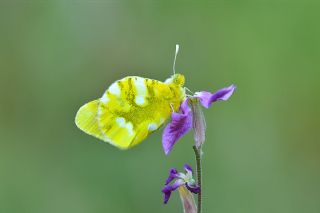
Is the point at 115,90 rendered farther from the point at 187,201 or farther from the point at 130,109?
the point at 187,201

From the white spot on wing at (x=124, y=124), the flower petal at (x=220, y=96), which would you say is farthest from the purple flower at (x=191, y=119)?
the white spot on wing at (x=124, y=124)

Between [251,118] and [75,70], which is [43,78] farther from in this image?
[251,118]

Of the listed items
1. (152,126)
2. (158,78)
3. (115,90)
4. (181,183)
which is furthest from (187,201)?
(158,78)

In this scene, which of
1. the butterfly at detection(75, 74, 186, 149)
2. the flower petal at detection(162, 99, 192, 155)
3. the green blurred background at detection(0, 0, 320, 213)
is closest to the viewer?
the flower petal at detection(162, 99, 192, 155)

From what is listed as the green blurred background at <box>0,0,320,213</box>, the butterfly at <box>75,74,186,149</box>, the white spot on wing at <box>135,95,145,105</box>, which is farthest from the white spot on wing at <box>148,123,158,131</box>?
the green blurred background at <box>0,0,320,213</box>

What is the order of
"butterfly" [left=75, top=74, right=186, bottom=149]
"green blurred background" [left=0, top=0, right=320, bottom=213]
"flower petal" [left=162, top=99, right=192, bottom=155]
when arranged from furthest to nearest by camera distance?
"green blurred background" [left=0, top=0, right=320, bottom=213], "butterfly" [left=75, top=74, right=186, bottom=149], "flower petal" [left=162, top=99, right=192, bottom=155]

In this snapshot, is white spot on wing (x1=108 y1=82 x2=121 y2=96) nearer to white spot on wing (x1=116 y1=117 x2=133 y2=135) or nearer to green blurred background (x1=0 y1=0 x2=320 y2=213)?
white spot on wing (x1=116 y1=117 x2=133 y2=135)

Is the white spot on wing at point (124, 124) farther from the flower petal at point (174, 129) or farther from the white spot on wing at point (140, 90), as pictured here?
the flower petal at point (174, 129)
